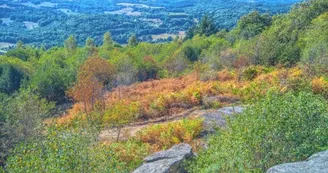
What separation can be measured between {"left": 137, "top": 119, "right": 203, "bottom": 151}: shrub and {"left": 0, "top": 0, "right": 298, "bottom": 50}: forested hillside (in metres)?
75.6

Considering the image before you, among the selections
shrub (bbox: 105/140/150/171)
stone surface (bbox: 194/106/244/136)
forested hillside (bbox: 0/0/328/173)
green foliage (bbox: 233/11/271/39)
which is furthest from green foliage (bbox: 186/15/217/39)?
shrub (bbox: 105/140/150/171)

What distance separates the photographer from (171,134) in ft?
44.5

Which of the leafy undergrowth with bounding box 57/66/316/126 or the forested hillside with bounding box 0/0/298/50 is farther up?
the leafy undergrowth with bounding box 57/66/316/126

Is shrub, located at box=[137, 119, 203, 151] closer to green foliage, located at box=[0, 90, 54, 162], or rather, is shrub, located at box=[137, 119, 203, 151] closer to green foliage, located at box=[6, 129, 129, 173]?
green foliage, located at box=[0, 90, 54, 162]

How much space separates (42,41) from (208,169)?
302ft

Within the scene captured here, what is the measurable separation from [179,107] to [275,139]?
10.8 meters

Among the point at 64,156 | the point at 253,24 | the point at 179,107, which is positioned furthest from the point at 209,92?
the point at 253,24

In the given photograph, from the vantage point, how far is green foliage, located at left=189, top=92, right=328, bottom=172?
24.0ft

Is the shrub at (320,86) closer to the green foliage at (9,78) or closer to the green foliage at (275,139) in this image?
the green foliage at (275,139)

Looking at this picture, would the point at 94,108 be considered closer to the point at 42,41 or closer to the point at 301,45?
the point at 301,45

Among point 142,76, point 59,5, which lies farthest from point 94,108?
point 59,5

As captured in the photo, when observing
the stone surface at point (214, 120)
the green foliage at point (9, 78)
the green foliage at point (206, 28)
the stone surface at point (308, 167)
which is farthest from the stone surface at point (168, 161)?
the green foliage at point (206, 28)

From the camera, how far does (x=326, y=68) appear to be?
18.8 meters

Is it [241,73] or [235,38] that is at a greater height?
[241,73]
